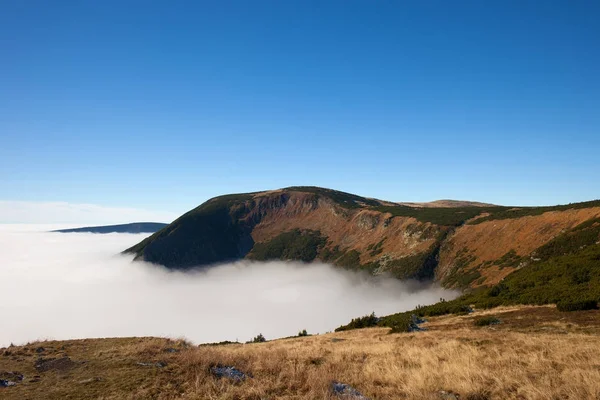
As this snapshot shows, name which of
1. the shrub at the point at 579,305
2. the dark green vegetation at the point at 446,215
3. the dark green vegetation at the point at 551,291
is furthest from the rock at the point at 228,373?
the dark green vegetation at the point at 446,215

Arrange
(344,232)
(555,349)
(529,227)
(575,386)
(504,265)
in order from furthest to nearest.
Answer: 1. (344,232)
2. (529,227)
3. (504,265)
4. (555,349)
5. (575,386)

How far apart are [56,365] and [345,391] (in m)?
11.3

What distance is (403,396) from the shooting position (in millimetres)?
8016

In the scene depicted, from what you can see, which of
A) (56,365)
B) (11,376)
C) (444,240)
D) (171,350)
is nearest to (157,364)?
(171,350)

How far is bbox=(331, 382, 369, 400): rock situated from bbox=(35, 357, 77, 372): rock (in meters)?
9.76

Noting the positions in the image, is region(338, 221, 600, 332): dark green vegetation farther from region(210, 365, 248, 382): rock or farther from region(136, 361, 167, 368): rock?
region(136, 361, 167, 368): rock

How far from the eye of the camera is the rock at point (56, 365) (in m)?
11.7

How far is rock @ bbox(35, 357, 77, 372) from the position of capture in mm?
11672

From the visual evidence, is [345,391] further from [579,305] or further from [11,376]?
[579,305]

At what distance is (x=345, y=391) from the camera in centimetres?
825

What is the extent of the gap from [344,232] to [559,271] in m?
149

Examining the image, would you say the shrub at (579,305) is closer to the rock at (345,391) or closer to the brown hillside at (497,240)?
the rock at (345,391)

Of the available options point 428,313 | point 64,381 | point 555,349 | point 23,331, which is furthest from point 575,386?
point 23,331

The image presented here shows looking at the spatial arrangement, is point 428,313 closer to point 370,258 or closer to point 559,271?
point 559,271
